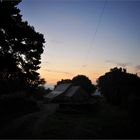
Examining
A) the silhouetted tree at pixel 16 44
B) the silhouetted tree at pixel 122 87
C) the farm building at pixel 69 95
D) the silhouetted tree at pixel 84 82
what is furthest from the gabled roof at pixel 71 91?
the silhouetted tree at pixel 16 44

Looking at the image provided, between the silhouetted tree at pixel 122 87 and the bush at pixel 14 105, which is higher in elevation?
the silhouetted tree at pixel 122 87

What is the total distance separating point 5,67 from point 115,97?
26284 millimetres

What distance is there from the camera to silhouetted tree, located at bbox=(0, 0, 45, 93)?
23.7 meters

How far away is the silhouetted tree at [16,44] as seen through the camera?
934 inches

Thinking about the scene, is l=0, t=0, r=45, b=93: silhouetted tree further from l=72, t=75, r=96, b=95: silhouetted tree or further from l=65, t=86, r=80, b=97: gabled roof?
l=72, t=75, r=96, b=95: silhouetted tree

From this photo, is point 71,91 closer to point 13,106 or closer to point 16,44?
point 13,106

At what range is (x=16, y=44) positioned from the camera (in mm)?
26469

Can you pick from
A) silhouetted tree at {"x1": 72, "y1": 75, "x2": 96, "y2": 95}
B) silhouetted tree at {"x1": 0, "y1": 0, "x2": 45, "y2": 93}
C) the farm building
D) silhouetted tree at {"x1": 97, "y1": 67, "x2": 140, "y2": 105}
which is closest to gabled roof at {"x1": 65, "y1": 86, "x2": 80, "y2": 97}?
the farm building

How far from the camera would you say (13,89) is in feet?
153

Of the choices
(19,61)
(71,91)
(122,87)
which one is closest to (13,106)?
(19,61)

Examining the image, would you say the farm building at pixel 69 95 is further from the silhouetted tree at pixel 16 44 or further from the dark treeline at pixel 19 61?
the silhouetted tree at pixel 16 44

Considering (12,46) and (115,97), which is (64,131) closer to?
(12,46)

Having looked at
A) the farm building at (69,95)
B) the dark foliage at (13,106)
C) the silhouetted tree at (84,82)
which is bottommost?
the dark foliage at (13,106)

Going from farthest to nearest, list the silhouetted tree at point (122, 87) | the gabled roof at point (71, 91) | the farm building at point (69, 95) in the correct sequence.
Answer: the gabled roof at point (71, 91)
the farm building at point (69, 95)
the silhouetted tree at point (122, 87)
